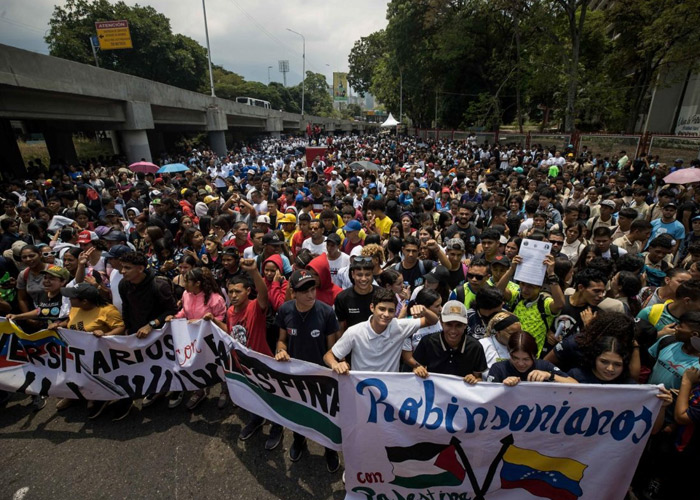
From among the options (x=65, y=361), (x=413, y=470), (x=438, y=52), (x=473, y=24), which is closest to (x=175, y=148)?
(x=438, y=52)

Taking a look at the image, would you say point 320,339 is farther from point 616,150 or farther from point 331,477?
point 616,150

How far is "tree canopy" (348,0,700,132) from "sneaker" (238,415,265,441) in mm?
24768

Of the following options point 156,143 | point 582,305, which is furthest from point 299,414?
point 156,143

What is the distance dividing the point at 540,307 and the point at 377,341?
5.88ft

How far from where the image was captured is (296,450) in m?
3.51

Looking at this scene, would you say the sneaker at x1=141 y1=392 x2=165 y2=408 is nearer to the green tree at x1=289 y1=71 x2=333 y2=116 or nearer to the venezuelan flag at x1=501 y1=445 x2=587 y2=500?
the venezuelan flag at x1=501 y1=445 x2=587 y2=500

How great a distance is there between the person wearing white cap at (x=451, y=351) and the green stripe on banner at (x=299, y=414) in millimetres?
973

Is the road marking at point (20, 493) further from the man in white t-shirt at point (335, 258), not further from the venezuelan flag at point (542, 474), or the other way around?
the venezuelan flag at point (542, 474)

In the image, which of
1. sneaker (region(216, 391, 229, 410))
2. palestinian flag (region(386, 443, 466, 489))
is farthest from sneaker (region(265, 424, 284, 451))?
palestinian flag (region(386, 443, 466, 489))

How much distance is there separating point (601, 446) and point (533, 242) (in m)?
1.88

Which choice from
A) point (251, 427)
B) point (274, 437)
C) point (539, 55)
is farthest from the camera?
point (539, 55)

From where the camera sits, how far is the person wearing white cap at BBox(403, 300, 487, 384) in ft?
9.09

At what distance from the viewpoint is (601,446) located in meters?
2.64

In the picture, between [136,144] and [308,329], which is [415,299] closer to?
[308,329]
